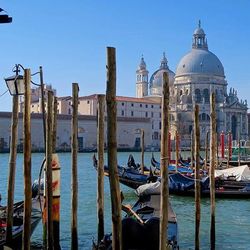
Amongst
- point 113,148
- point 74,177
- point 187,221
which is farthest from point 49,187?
point 187,221

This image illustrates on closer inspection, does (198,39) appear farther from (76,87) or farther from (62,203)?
(76,87)

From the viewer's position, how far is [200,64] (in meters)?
43.5

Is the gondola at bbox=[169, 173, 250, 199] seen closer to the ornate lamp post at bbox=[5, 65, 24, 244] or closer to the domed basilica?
the ornate lamp post at bbox=[5, 65, 24, 244]

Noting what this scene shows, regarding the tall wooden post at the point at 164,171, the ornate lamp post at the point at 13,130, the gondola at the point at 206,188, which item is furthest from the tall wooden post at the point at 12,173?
the gondola at the point at 206,188

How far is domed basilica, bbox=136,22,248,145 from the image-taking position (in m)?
42.6

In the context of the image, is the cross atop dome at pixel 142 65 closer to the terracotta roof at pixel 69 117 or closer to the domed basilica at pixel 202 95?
the domed basilica at pixel 202 95

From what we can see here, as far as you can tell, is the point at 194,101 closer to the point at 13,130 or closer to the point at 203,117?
the point at 203,117

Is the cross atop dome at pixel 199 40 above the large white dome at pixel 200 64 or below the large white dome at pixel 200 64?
above

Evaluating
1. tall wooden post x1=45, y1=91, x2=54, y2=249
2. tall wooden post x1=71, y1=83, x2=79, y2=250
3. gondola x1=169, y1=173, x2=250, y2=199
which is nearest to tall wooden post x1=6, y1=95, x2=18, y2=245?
tall wooden post x1=45, y1=91, x2=54, y2=249

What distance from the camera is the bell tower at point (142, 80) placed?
50594 mm

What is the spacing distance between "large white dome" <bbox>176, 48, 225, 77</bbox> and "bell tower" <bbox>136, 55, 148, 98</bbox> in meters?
6.22

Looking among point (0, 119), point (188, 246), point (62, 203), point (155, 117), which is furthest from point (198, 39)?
point (188, 246)

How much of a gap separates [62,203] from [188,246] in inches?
144

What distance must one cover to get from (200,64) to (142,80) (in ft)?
28.4
